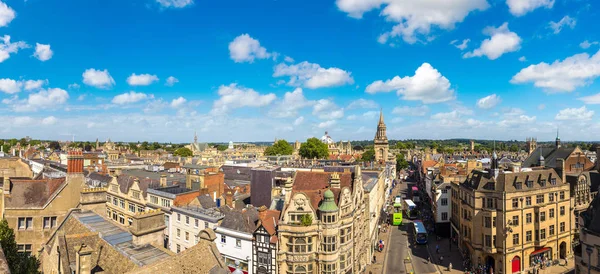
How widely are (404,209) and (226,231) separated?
52.6 metres

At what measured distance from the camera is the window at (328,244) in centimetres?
3191

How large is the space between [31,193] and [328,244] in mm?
26468

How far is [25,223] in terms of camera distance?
94.1ft

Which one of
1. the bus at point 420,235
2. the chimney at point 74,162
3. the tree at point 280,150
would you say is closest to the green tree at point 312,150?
the tree at point 280,150

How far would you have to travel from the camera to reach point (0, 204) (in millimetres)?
28875

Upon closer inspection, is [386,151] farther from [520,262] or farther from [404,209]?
[520,262]

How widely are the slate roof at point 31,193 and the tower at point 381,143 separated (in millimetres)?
117419

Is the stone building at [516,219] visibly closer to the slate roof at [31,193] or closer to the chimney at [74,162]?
the chimney at [74,162]

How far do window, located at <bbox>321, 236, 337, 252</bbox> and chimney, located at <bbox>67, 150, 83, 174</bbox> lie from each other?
2369cm

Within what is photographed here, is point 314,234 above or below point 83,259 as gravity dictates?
below

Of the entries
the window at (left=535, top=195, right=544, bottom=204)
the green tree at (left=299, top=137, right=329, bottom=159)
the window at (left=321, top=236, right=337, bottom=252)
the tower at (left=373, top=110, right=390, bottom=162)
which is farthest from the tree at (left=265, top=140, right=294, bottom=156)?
the window at (left=321, top=236, right=337, bottom=252)

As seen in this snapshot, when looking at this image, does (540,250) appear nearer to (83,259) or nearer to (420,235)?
(420,235)

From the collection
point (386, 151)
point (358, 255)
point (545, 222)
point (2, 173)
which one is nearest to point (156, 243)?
point (358, 255)

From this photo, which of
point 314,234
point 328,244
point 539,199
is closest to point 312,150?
point 539,199
